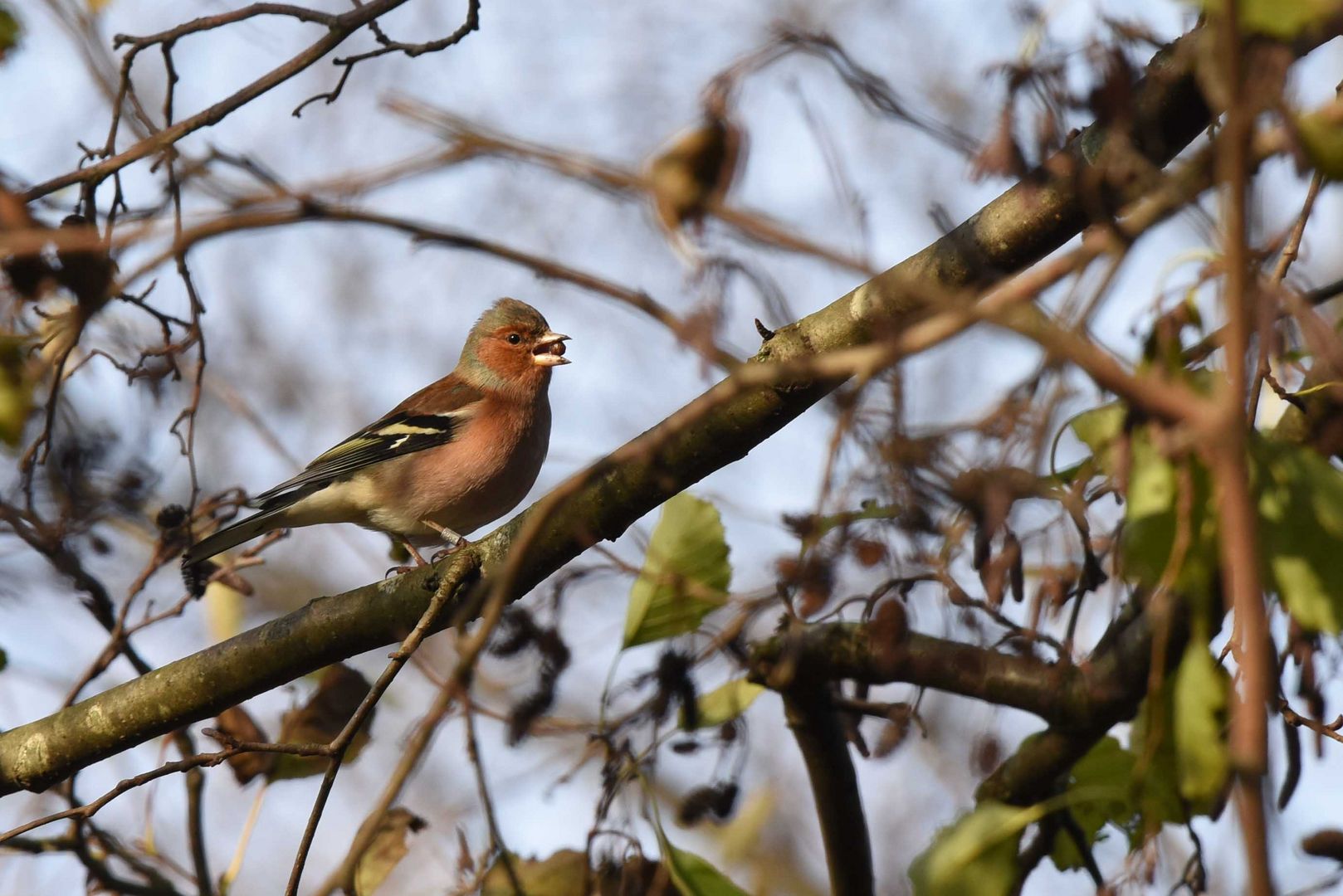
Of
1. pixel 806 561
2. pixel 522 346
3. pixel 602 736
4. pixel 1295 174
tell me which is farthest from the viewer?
pixel 522 346

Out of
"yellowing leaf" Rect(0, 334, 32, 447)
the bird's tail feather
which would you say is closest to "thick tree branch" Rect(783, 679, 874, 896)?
"yellowing leaf" Rect(0, 334, 32, 447)

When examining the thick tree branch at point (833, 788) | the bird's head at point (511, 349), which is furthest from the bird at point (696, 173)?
the bird's head at point (511, 349)

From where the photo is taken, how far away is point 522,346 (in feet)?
25.2

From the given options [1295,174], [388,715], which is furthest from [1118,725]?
[388,715]

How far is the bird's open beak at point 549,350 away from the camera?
748 centimetres

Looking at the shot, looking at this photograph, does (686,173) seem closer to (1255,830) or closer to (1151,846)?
(1255,830)

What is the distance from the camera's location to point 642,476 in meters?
3.30

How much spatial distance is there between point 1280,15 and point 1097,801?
250 cm

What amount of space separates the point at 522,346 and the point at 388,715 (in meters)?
7.59

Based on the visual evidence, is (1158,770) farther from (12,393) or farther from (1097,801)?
(12,393)

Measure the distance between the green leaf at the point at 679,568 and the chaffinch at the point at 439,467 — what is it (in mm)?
3383

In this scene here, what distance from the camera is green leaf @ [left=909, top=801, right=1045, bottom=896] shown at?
193cm

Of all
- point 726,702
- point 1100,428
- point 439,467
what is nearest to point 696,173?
point 1100,428

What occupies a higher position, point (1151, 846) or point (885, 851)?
point (885, 851)
